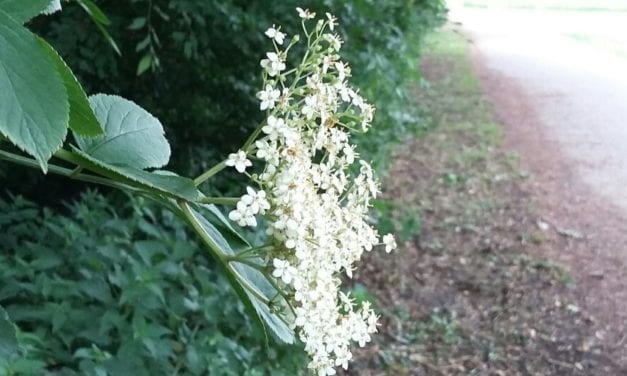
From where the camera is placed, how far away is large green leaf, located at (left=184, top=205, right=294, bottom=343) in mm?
626

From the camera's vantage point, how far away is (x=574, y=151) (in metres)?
6.12

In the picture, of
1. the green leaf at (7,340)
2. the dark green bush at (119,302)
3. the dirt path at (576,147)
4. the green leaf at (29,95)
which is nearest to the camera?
the green leaf at (29,95)

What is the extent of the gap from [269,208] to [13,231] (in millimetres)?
2119

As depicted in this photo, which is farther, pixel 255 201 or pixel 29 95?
pixel 255 201

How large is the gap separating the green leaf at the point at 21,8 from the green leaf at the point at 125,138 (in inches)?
5.7

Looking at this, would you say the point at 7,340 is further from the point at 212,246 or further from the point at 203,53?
the point at 203,53

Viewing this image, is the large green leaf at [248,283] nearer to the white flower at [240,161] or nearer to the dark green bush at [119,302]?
the white flower at [240,161]

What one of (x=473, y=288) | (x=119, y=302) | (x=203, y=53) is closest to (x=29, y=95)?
(x=119, y=302)

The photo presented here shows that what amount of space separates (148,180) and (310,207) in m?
0.12

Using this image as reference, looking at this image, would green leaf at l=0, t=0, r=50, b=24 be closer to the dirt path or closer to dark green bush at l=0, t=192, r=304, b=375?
dark green bush at l=0, t=192, r=304, b=375

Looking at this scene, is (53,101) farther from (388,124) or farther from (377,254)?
(377,254)

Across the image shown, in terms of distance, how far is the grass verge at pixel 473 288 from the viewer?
3.27m

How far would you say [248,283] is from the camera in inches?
25.7

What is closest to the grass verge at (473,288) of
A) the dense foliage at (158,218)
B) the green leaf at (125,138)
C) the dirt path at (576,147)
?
the dirt path at (576,147)
